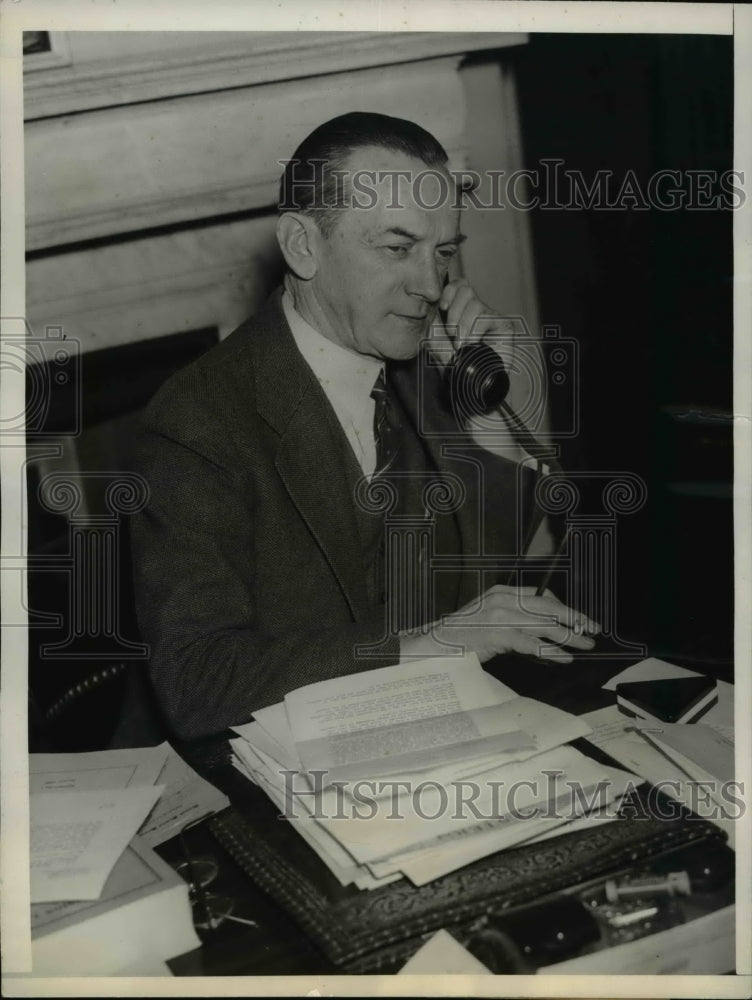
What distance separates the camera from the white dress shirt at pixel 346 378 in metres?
1.47

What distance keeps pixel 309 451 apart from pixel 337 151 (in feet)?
1.58

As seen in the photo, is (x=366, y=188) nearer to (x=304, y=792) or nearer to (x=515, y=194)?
(x=515, y=194)

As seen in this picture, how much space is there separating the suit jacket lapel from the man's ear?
0.09 metres

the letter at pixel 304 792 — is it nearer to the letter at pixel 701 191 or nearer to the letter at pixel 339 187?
the letter at pixel 339 187

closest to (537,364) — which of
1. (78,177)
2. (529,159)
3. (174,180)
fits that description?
(529,159)

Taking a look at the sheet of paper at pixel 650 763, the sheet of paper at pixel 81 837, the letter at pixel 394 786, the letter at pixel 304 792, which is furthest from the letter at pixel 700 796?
the sheet of paper at pixel 81 837

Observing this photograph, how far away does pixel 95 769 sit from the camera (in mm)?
1196

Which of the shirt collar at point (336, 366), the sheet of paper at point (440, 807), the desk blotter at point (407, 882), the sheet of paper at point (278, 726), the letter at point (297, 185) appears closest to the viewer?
the desk blotter at point (407, 882)

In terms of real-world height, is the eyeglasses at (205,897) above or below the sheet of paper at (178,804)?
below

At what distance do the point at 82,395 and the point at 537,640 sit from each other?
2.78 feet

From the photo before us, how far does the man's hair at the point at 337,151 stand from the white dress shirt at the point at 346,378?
18 centimetres

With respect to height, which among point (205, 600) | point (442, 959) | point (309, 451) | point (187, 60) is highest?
point (187, 60)

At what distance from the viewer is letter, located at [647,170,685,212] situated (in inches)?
52.6

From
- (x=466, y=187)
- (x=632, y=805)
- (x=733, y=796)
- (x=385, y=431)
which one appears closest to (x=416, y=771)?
(x=632, y=805)
